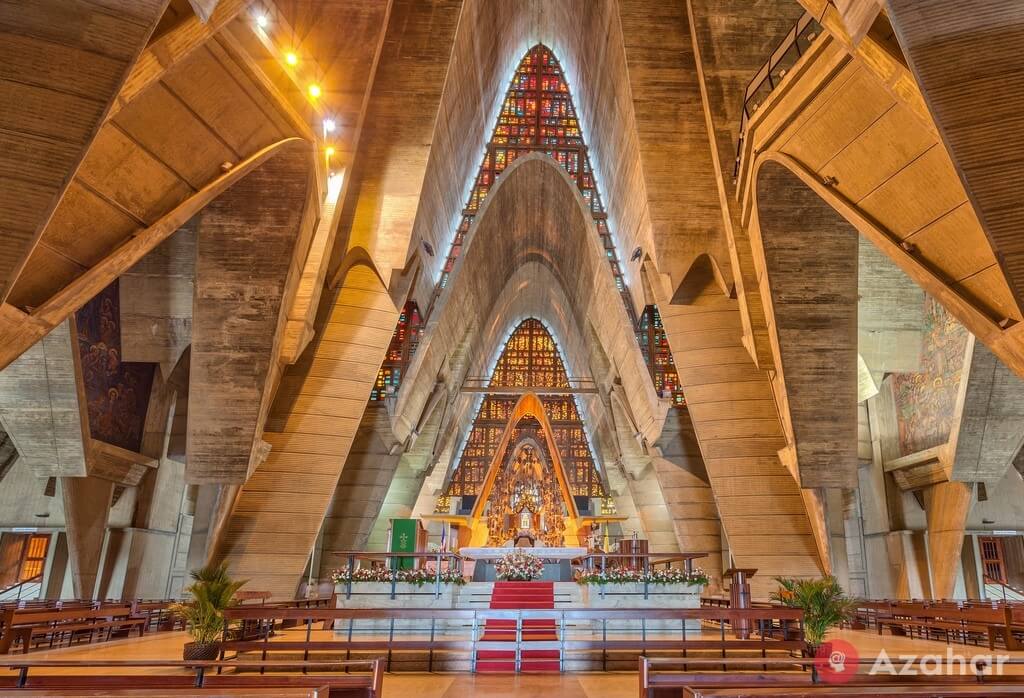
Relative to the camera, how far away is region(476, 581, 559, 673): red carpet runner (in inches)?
285

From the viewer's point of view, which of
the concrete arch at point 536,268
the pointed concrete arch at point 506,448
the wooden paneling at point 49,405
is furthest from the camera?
the pointed concrete arch at point 506,448

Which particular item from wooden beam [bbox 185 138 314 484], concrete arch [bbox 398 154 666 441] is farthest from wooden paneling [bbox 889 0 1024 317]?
concrete arch [bbox 398 154 666 441]

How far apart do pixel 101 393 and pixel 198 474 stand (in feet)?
11.4

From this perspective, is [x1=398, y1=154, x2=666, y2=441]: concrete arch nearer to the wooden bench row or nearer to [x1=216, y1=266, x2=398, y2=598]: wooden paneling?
[x1=216, y1=266, x2=398, y2=598]: wooden paneling

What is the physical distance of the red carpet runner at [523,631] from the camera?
7230mm

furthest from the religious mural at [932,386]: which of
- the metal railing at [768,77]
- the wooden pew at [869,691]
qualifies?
the wooden pew at [869,691]

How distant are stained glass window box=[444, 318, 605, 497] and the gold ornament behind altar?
7116mm

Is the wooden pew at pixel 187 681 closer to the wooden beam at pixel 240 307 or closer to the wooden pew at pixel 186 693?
the wooden pew at pixel 186 693

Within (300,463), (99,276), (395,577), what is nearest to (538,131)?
(300,463)

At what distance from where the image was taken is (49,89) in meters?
5.55

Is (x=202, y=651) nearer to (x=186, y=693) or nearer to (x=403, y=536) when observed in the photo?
(x=186, y=693)

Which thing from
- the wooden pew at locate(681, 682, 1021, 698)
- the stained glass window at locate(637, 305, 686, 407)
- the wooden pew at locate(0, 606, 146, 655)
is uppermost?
the stained glass window at locate(637, 305, 686, 407)

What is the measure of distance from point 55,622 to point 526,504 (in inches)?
814

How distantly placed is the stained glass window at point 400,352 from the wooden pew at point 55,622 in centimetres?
1201
